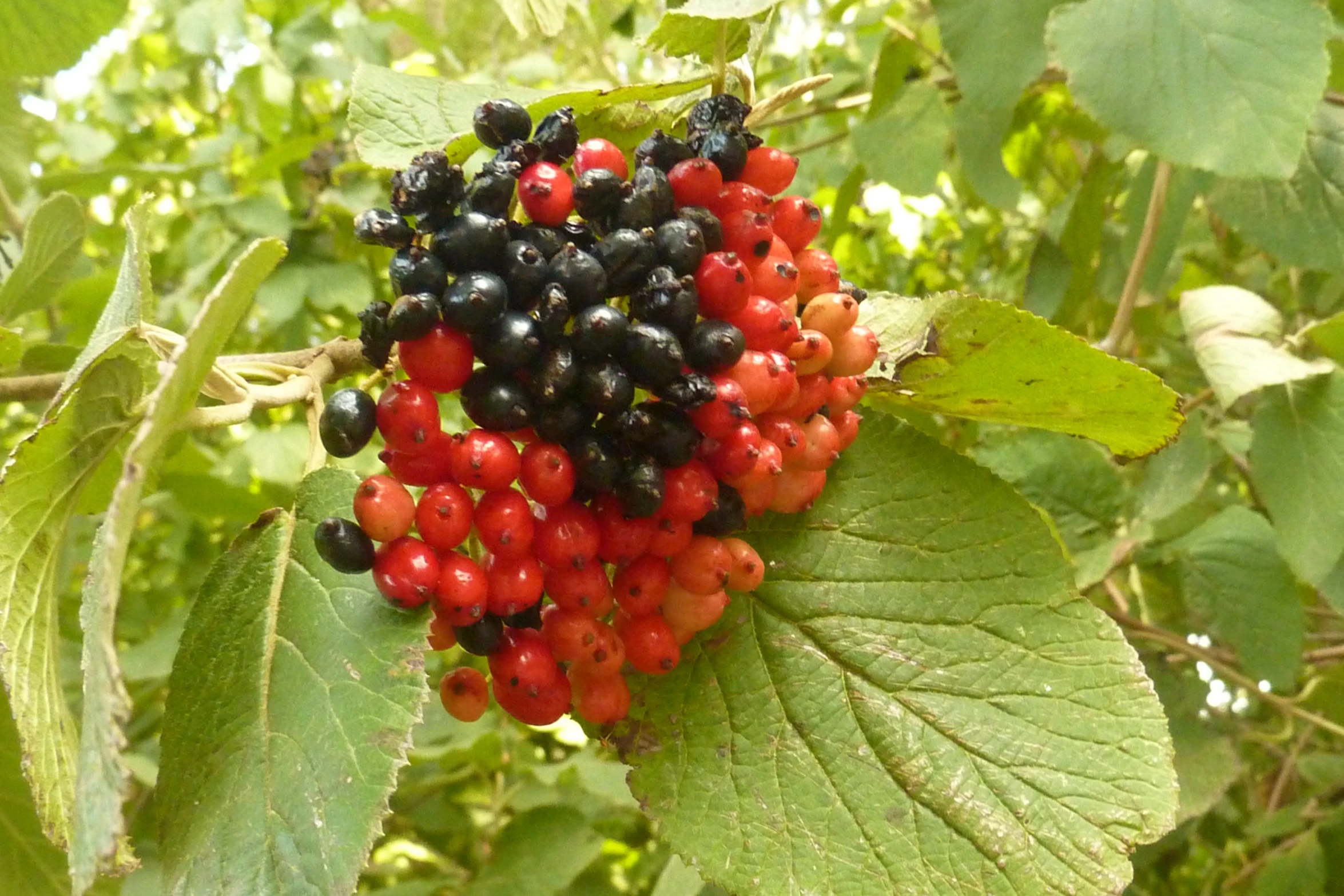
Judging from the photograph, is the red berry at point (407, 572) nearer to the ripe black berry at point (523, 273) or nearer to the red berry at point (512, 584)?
the red berry at point (512, 584)

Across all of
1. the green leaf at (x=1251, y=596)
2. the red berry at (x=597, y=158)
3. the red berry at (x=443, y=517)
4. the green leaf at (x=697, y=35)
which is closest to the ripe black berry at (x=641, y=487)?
the red berry at (x=443, y=517)

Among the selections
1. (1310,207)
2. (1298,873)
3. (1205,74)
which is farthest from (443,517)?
Result: (1298,873)

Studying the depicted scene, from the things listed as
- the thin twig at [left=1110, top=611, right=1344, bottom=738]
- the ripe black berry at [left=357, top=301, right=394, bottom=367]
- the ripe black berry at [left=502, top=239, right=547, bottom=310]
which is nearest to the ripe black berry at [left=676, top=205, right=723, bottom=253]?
the ripe black berry at [left=502, top=239, right=547, bottom=310]

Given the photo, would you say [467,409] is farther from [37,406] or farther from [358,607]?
[37,406]

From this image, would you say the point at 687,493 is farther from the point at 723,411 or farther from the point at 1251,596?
the point at 1251,596

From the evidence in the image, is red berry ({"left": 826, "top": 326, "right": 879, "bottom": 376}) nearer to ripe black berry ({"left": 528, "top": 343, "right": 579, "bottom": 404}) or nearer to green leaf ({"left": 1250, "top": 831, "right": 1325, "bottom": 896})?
ripe black berry ({"left": 528, "top": 343, "right": 579, "bottom": 404})
